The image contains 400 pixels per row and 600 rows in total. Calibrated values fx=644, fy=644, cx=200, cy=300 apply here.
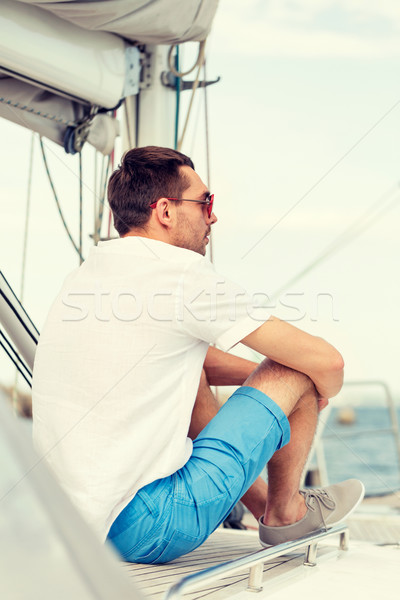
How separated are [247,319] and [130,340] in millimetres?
243

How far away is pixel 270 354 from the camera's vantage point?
138cm

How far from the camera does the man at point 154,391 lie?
1266 mm

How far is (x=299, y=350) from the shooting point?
139cm

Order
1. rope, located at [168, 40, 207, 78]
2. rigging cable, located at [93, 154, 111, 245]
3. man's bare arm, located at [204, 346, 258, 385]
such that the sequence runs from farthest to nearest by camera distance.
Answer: rigging cable, located at [93, 154, 111, 245] → rope, located at [168, 40, 207, 78] → man's bare arm, located at [204, 346, 258, 385]

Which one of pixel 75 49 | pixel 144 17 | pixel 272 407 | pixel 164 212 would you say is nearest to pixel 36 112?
pixel 75 49

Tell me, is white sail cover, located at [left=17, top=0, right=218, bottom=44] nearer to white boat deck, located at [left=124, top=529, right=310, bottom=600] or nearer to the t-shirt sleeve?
the t-shirt sleeve

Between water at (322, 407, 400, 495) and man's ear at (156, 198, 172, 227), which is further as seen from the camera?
water at (322, 407, 400, 495)

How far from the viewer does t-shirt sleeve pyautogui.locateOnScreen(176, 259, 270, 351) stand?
1.29 meters

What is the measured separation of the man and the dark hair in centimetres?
16

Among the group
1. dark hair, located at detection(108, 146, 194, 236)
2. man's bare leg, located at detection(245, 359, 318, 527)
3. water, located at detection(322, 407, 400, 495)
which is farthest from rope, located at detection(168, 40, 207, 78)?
water, located at detection(322, 407, 400, 495)

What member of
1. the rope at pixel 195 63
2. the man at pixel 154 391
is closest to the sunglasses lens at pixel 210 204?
the man at pixel 154 391

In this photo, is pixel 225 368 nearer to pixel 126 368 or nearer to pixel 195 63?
pixel 126 368

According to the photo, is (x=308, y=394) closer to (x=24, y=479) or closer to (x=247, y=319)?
(x=247, y=319)

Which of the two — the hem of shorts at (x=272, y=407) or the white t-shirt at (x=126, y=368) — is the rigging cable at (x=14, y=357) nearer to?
the white t-shirt at (x=126, y=368)
